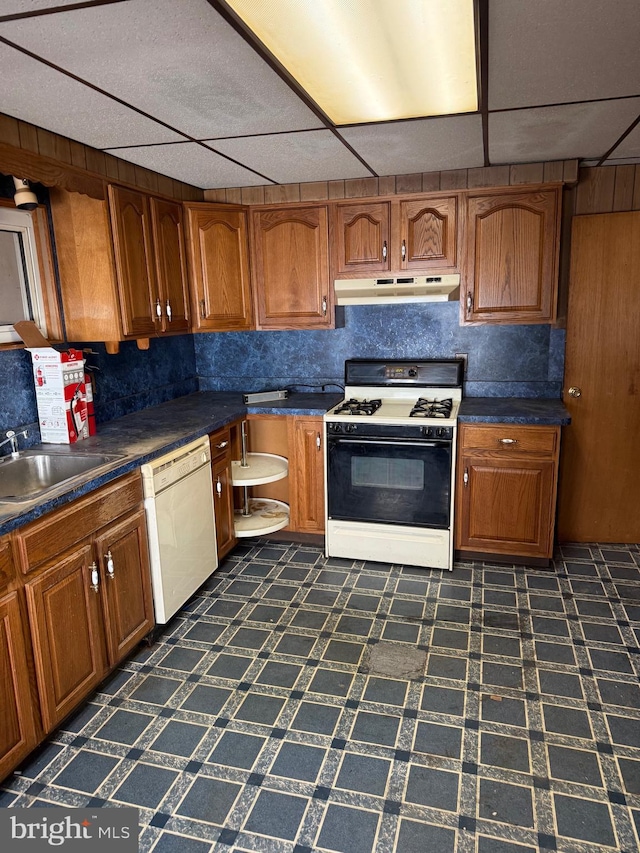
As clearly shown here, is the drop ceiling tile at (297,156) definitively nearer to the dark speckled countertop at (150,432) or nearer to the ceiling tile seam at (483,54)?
the ceiling tile seam at (483,54)

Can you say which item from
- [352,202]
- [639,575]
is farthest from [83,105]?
[639,575]

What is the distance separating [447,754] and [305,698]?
1.89 ft

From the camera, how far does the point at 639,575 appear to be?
3.19 m

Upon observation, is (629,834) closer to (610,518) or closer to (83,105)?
(610,518)

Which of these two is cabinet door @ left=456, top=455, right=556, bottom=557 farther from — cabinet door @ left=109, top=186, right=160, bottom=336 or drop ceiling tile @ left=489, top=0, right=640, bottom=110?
cabinet door @ left=109, top=186, right=160, bottom=336

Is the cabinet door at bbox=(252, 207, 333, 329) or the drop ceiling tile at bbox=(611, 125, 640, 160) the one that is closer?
the drop ceiling tile at bbox=(611, 125, 640, 160)

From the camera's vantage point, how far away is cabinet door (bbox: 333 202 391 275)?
3.38 m

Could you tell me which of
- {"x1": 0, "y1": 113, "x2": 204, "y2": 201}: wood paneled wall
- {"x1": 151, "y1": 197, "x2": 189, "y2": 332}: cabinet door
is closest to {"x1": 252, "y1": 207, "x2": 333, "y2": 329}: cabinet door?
{"x1": 151, "y1": 197, "x2": 189, "y2": 332}: cabinet door

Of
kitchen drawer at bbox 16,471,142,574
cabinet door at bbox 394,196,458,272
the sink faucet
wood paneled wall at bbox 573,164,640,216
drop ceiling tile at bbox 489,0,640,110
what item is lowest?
kitchen drawer at bbox 16,471,142,574

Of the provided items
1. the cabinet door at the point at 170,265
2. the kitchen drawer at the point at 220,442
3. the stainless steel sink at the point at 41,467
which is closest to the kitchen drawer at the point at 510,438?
the kitchen drawer at the point at 220,442

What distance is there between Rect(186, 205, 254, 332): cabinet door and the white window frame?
3.16ft

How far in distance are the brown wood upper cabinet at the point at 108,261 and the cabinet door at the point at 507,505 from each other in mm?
1930

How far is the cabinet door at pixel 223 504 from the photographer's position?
3.17 m

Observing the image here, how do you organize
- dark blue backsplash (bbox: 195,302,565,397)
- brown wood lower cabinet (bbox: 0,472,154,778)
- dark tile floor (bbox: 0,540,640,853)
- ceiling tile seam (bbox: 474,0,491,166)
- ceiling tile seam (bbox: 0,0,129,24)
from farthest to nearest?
dark blue backsplash (bbox: 195,302,565,397) → brown wood lower cabinet (bbox: 0,472,154,778) → dark tile floor (bbox: 0,540,640,853) → ceiling tile seam (bbox: 474,0,491,166) → ceiling tile seam (bbox: 0,0,129,24)
